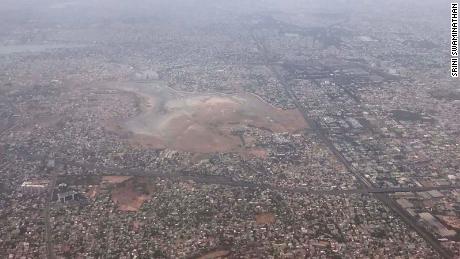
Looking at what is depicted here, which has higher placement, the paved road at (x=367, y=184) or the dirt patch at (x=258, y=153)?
the paved road at (x=367, y=184)

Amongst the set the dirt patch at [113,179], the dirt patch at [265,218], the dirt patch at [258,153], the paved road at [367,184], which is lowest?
the dirt patch at [113,179]

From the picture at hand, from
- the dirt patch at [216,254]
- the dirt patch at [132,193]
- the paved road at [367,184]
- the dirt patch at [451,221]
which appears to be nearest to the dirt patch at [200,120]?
the paved road at [367,184]

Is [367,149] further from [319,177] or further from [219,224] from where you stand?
[219,224]

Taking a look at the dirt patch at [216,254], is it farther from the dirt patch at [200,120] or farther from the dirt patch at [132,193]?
the dirt patch at [200,120]

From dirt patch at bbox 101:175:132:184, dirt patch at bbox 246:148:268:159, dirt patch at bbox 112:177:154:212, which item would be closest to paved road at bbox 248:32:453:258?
dirt patch at bbox 246:148:268:159

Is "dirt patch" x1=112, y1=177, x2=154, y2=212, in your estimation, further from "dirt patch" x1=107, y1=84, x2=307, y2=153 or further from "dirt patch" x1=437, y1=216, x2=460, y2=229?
"dirt patch" x1=437, y1=216, x2=460, y2=229
